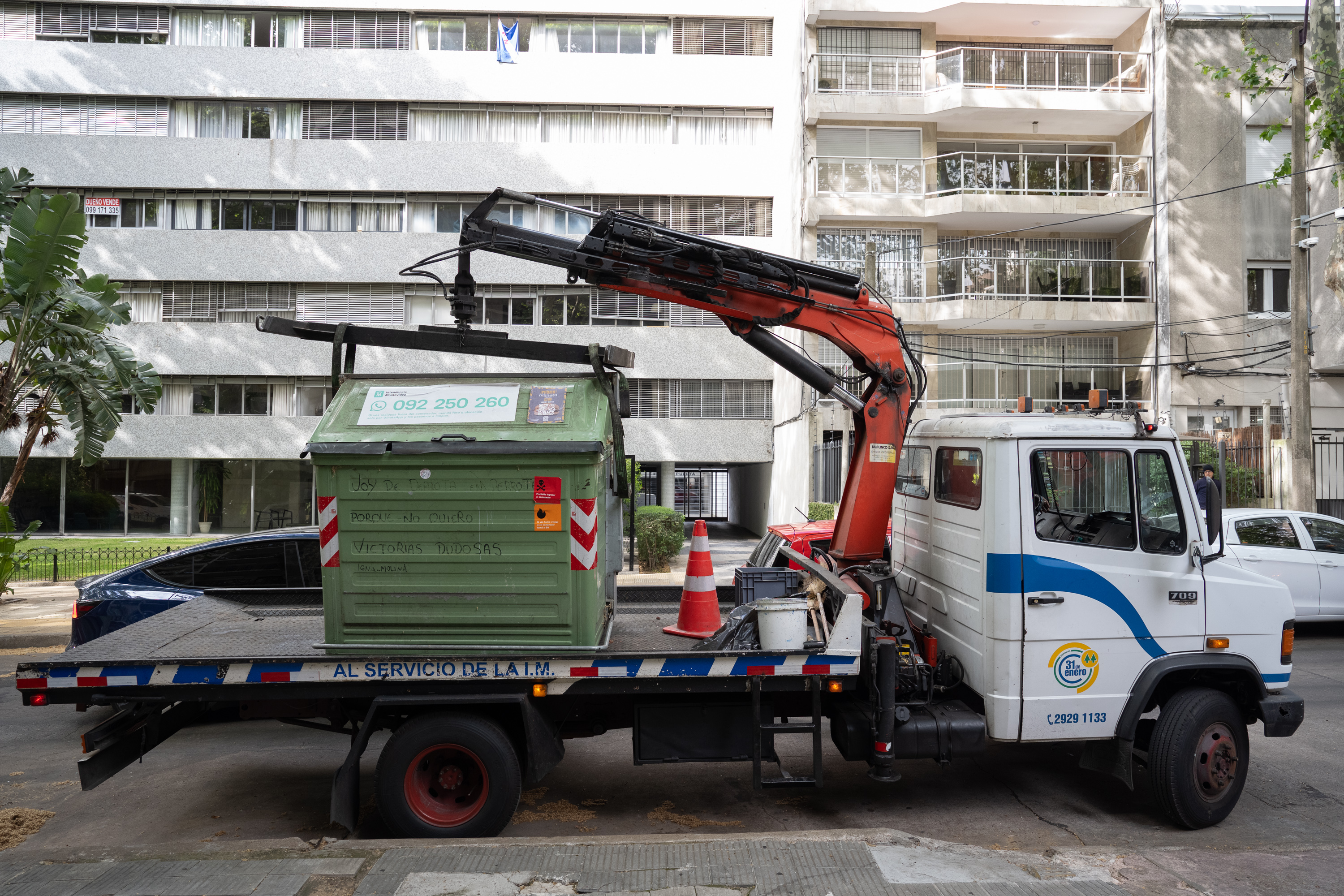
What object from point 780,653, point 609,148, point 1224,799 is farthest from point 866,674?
point 609,148

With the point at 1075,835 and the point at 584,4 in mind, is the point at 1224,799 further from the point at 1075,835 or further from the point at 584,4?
the point at 584,4

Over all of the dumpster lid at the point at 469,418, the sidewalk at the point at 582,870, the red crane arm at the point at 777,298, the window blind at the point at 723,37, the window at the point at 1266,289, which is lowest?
the sidewalk at the point at 582,870

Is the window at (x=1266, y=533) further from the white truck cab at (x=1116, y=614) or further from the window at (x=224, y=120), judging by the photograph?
the window at (x=224, y=120)

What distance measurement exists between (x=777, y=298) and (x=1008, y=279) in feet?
58.2

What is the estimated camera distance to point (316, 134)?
2461cm

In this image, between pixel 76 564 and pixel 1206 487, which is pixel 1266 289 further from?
pixel 76 564

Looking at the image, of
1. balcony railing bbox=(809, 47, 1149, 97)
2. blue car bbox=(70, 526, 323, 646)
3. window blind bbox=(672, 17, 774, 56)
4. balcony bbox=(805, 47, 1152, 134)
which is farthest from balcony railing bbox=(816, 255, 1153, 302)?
blue car bbox=(70, 526, 323, 646)

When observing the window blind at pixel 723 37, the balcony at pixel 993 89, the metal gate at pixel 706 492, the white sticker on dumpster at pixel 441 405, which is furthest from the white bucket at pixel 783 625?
the metal gate at pixel 706 492

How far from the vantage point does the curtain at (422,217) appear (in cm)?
2444

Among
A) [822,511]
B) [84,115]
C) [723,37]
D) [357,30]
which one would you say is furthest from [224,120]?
[822,511]

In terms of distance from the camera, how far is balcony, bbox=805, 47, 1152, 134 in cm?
2142

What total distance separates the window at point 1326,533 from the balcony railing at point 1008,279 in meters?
11.6

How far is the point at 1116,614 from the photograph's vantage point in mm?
5121

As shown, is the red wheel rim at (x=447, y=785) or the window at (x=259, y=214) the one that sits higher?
the window at (x=259, y=214)
